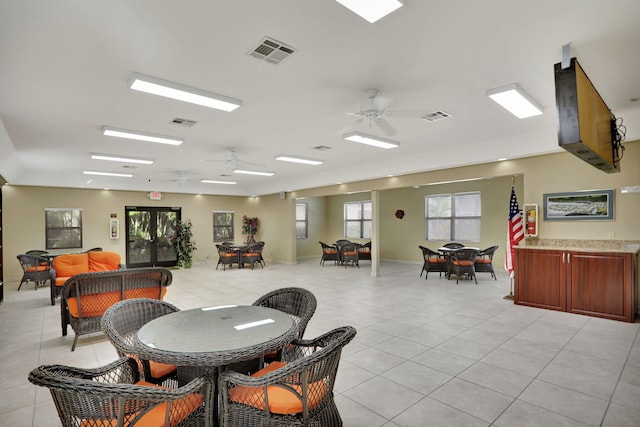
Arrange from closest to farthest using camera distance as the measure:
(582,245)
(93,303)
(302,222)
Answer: (93,303), (582,245), (302,222)

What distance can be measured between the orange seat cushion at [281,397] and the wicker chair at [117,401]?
0.18 m

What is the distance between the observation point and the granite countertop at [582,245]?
200 inches

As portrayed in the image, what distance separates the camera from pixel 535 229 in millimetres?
6023

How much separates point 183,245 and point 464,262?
9163mm

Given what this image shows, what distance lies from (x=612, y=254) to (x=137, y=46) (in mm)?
6652

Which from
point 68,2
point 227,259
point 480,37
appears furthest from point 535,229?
point 227,259

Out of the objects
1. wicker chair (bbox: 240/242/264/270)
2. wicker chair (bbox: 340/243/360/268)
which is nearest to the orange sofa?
wicker chair (bbox: 240/242/264/270)

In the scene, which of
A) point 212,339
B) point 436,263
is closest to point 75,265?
point 212,339

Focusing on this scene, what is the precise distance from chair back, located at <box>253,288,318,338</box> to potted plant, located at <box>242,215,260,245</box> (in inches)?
420

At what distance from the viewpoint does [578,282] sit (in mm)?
5352

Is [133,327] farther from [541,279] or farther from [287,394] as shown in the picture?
[541,279]

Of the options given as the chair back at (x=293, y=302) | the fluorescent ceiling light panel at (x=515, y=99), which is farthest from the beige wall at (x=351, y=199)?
the chair back at (x=293, y=302)

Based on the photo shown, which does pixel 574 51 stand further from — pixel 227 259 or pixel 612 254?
pixel 227 259

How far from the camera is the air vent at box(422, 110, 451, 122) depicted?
187 inches
